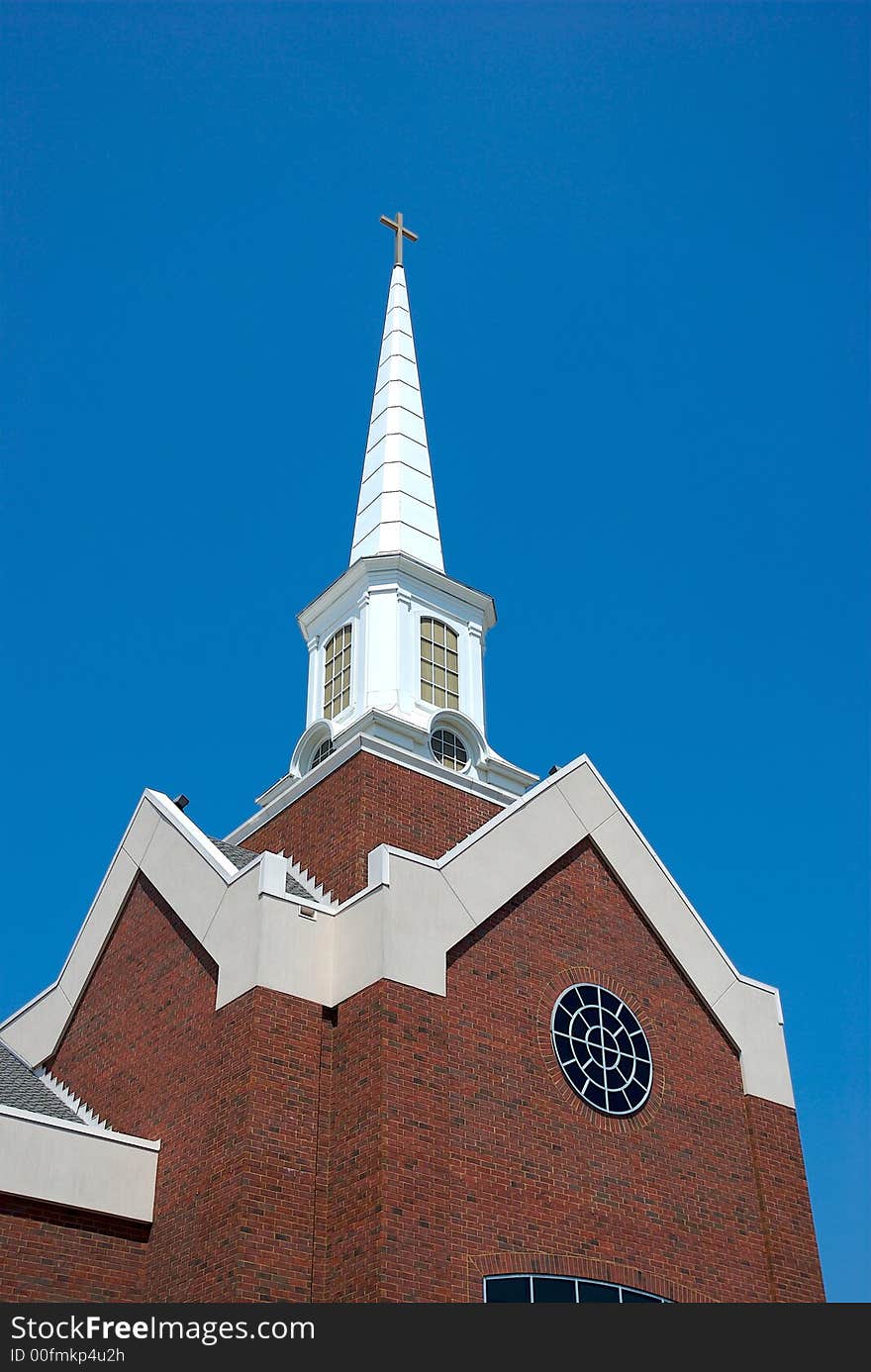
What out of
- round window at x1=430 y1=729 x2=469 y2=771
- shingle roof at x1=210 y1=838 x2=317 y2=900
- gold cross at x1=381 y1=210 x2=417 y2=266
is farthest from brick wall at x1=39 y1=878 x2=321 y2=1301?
gold cross at x1=381 y1=210 x2=417 y2=266

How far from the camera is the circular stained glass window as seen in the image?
21.2 metres

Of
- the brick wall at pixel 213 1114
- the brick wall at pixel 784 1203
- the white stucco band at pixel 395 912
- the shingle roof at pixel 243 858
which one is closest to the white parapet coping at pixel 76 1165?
the brick wall at pixel 213 1114

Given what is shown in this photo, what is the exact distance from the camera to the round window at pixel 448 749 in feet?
85.7

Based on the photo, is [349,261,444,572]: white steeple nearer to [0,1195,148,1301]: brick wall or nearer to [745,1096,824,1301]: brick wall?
[745,1096,824,1301]: brick wall

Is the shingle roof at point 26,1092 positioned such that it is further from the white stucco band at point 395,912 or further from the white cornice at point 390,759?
the white cornice at point 390,759

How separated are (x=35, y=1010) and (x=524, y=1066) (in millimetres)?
9788

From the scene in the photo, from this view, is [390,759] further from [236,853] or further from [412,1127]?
[412,1127]

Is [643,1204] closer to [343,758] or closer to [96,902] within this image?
[343,758]

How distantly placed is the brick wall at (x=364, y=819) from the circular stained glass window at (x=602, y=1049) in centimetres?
349

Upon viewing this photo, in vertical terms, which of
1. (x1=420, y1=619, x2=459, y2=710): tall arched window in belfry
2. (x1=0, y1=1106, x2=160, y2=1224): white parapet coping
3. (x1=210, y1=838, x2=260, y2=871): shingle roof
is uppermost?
(x1=420, y1=619, x2=459, y2=710): tall arched window in belfry

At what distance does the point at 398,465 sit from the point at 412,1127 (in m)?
16.6

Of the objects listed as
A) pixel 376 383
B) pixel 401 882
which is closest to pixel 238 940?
pixel 401 882

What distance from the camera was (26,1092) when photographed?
75.6 ft

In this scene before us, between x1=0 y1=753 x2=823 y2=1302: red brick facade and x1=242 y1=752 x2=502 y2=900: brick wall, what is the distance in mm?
46
